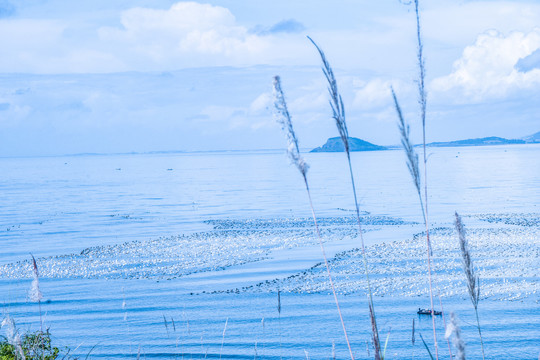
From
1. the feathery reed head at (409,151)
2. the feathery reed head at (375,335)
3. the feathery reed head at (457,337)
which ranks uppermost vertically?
the feathery reed head at (409,151)

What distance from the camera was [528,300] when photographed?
14930 mm

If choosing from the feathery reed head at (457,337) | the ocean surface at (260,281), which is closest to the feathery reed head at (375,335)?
the feathery reed head at (457,337)

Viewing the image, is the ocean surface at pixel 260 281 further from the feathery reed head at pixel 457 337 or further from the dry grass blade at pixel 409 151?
the feathery reed head at pixel 457 337

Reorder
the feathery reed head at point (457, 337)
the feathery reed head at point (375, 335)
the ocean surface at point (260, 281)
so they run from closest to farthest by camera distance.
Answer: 1. the feathery reed head at point (457, 337)
2. the feathery reed head at point (375, 335)
3. the ocean surface at point (260, 281)

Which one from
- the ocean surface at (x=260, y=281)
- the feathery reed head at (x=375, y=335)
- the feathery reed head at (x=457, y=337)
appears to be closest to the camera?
the feathery reed head at (x=457, y=337)

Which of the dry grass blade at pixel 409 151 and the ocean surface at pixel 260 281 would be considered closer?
the dry grass blade at pixel 409 151

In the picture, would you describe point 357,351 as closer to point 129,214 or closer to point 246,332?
point 246,332

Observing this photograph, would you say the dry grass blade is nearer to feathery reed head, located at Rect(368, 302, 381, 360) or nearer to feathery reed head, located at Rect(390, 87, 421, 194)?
feathery reed head, located at Rect(390, 87, 421, 194)

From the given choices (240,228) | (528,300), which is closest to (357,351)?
(528,300)

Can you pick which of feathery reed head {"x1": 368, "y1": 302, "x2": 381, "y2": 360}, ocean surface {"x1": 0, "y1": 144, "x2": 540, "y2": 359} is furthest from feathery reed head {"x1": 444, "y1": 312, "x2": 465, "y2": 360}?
ocean surface {"x1": 0, "y1": 144, "x2": 540, "y2": 359}

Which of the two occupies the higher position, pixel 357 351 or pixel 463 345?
pixel 463 345

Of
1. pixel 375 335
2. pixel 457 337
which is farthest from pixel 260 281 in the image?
pixel 457 337

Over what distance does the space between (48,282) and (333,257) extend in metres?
10.1

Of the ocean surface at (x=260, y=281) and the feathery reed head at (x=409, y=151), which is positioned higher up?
the feathery reed head at (x=409, y=151)
